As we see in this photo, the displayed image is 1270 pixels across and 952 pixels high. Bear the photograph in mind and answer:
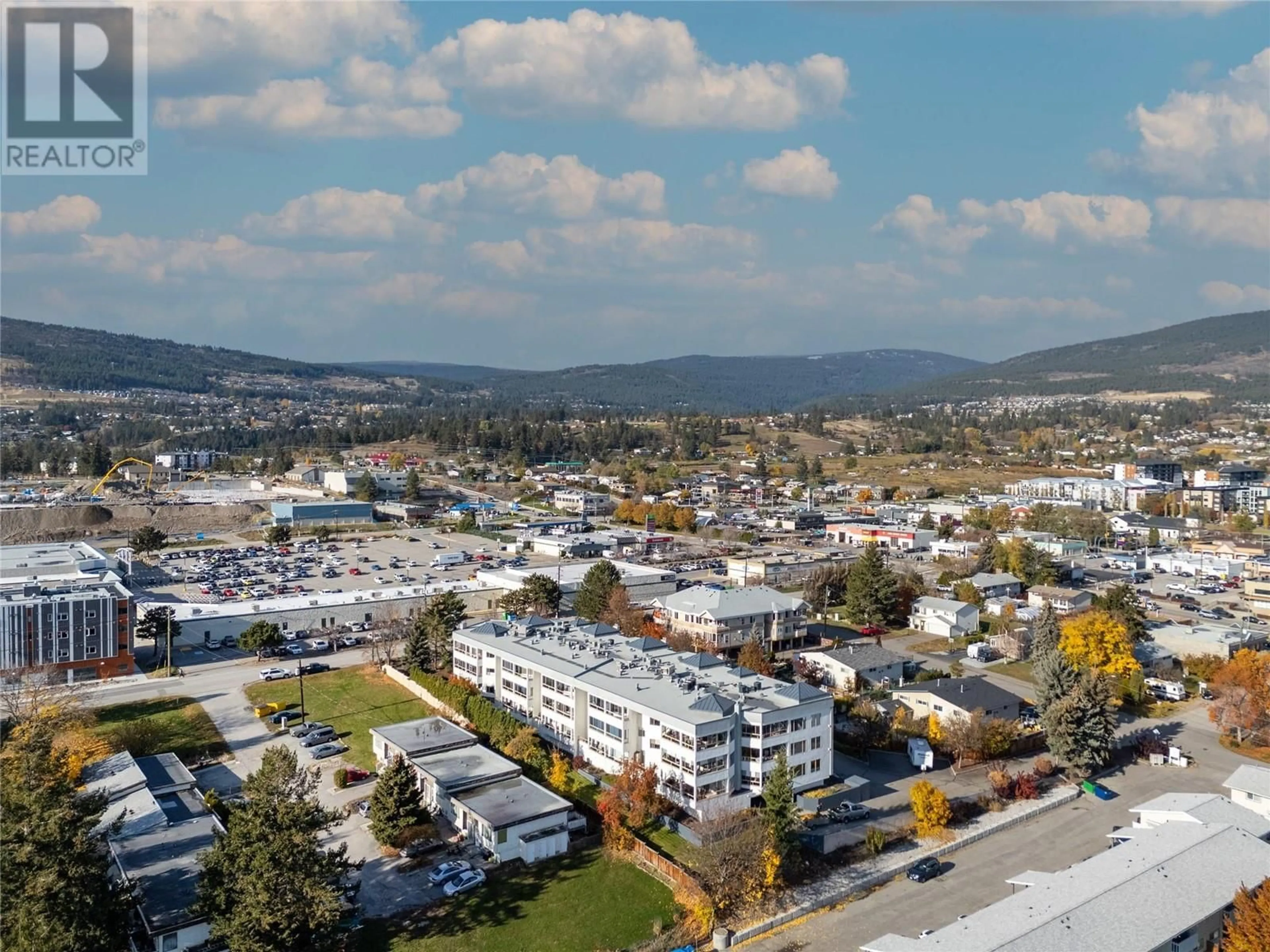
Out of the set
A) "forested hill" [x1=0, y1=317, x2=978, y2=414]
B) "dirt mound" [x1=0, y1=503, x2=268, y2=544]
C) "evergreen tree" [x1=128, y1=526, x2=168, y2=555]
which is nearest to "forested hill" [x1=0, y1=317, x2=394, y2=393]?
"forested hill" [x1=0, y1=317, x2=978, y2=414]

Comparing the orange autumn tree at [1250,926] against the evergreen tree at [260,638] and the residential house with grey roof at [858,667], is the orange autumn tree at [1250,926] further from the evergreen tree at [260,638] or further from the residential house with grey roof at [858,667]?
the evergreen tree at [260,638]

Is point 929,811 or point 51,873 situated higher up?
point 51,873

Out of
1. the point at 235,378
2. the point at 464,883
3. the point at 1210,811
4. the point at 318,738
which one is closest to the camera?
the point at 464,883

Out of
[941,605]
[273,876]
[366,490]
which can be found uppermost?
[366,490]

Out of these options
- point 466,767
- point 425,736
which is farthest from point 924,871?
point 425,736

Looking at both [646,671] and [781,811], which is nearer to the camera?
[781,811]

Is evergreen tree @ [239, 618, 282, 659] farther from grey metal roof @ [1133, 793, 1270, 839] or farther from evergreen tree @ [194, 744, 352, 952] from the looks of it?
grey metal roof @ [1133, 793, 1270, 839]

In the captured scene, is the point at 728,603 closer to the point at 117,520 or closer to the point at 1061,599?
the point at 1061,599
